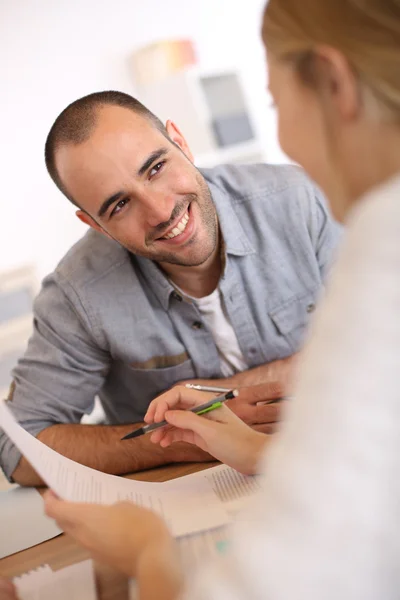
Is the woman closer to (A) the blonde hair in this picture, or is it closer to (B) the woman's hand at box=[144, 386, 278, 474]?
(A) the blonde hair

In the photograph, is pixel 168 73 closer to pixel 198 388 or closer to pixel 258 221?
pixel 258 221

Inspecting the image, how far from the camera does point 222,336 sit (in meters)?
1.41

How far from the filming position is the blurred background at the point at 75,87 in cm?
317

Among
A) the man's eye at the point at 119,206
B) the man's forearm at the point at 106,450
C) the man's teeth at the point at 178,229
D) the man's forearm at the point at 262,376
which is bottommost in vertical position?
the man's forearm at the point at 262,376

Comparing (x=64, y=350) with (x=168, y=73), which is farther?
(x=168, y=73)

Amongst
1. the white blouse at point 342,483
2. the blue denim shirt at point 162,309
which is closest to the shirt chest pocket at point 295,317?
the blue denim shirt at point 162,309

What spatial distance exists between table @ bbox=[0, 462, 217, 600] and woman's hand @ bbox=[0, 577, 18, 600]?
6cm

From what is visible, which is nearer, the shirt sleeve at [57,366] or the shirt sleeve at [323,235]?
the shirt sleeve at [57,366]

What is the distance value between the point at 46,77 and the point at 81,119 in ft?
6.99

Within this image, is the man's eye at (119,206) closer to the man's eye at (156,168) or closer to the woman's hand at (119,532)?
the man's eye at (156,168)

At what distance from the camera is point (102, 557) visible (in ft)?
2.18

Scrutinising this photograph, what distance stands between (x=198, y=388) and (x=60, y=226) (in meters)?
2.40

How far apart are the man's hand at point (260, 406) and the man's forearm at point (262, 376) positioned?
0.12 metres

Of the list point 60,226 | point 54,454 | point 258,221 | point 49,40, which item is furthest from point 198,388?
point 49,40
